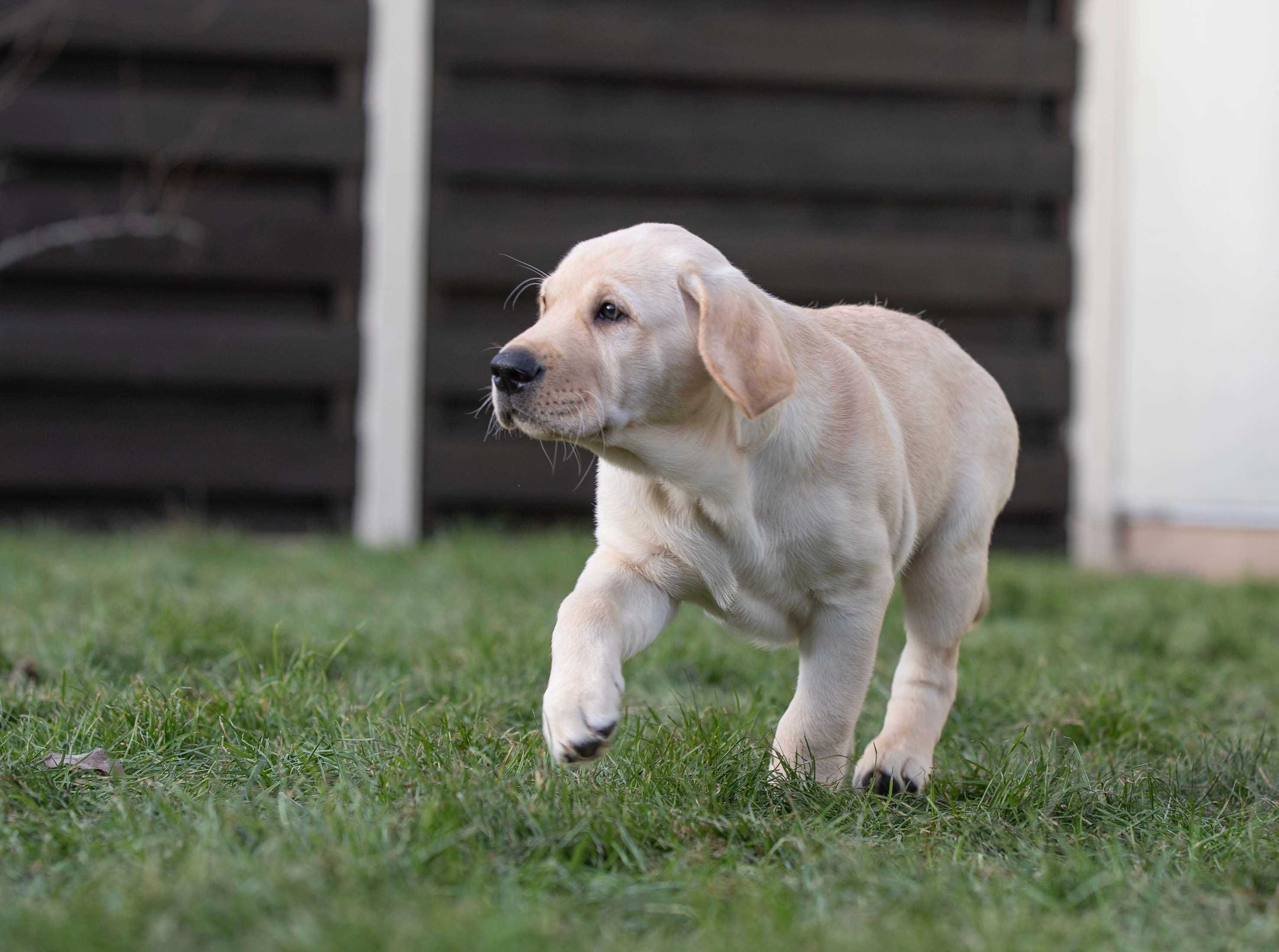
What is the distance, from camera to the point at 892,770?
202 cm

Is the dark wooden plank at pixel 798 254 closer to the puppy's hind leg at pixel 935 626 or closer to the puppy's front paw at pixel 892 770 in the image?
the puppy's hind leg at pixel 935 626

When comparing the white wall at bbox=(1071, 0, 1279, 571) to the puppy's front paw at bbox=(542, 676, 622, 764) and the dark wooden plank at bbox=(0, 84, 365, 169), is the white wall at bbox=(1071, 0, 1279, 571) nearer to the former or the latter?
the dark wooden plank at bbox=(0, 84, 365, 169)

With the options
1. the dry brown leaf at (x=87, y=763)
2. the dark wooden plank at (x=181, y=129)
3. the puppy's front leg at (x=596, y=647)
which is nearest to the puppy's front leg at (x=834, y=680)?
the puppy's front leg at (x=596, y=647)

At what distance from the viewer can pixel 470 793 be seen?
1625mm

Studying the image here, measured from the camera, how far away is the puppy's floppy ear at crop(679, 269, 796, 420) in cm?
176

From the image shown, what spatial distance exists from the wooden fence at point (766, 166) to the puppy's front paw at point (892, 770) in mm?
3089

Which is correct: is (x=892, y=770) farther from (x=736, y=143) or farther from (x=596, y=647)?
(x=736, y=143)

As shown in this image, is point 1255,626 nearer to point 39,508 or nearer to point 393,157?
point 393,157

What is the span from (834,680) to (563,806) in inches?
19.9

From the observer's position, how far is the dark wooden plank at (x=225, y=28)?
4.87 metres

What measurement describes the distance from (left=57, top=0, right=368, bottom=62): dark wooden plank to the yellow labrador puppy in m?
3.45

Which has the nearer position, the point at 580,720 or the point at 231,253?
the point at 580,720

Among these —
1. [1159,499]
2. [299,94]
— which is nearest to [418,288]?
[299,94]

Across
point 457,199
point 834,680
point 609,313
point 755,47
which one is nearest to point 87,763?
point 609,313
